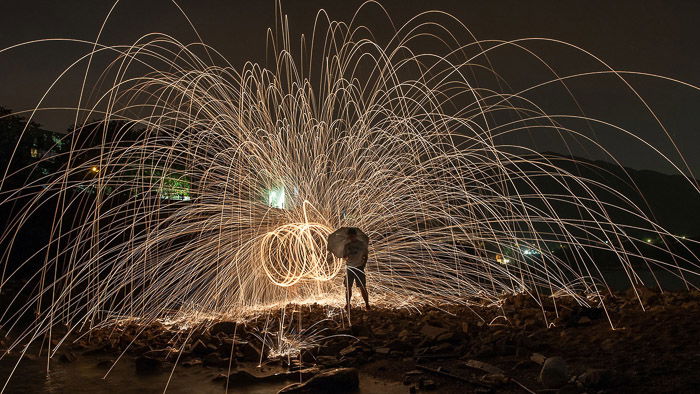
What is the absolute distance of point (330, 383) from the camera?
231 inches

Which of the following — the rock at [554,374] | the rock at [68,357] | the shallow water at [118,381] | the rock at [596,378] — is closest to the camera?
the rock at [596,378]

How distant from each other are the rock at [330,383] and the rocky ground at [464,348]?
0.01m

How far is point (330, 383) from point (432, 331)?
6.28 ft

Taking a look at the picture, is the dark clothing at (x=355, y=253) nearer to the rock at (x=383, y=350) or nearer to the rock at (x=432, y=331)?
the rock at (x=432, y=331)

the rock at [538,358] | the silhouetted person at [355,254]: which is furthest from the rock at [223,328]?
Answer: the rock at [538,358]

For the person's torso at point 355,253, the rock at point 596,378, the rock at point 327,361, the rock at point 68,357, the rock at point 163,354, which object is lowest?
the rock at point 596,378

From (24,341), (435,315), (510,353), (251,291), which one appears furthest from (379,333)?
(24,341)

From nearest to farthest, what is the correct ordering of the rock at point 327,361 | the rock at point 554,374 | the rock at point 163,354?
the rock at point 554,374 < the rock at point 327,361 < the rock at point 163,354

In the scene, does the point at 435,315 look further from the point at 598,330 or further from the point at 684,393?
the point at 684,393

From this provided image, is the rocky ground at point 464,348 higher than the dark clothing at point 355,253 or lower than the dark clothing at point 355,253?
lower

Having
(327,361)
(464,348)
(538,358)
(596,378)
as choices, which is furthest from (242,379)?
(596,378)

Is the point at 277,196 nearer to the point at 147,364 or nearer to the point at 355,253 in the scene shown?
the point at 355,253

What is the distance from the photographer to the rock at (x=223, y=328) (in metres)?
8.66

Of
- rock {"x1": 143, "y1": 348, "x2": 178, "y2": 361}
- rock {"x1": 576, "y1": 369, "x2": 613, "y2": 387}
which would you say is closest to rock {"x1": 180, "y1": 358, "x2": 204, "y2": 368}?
rock {"x1": 143, "y1": 348, "x2": 178, "y2": 361}
